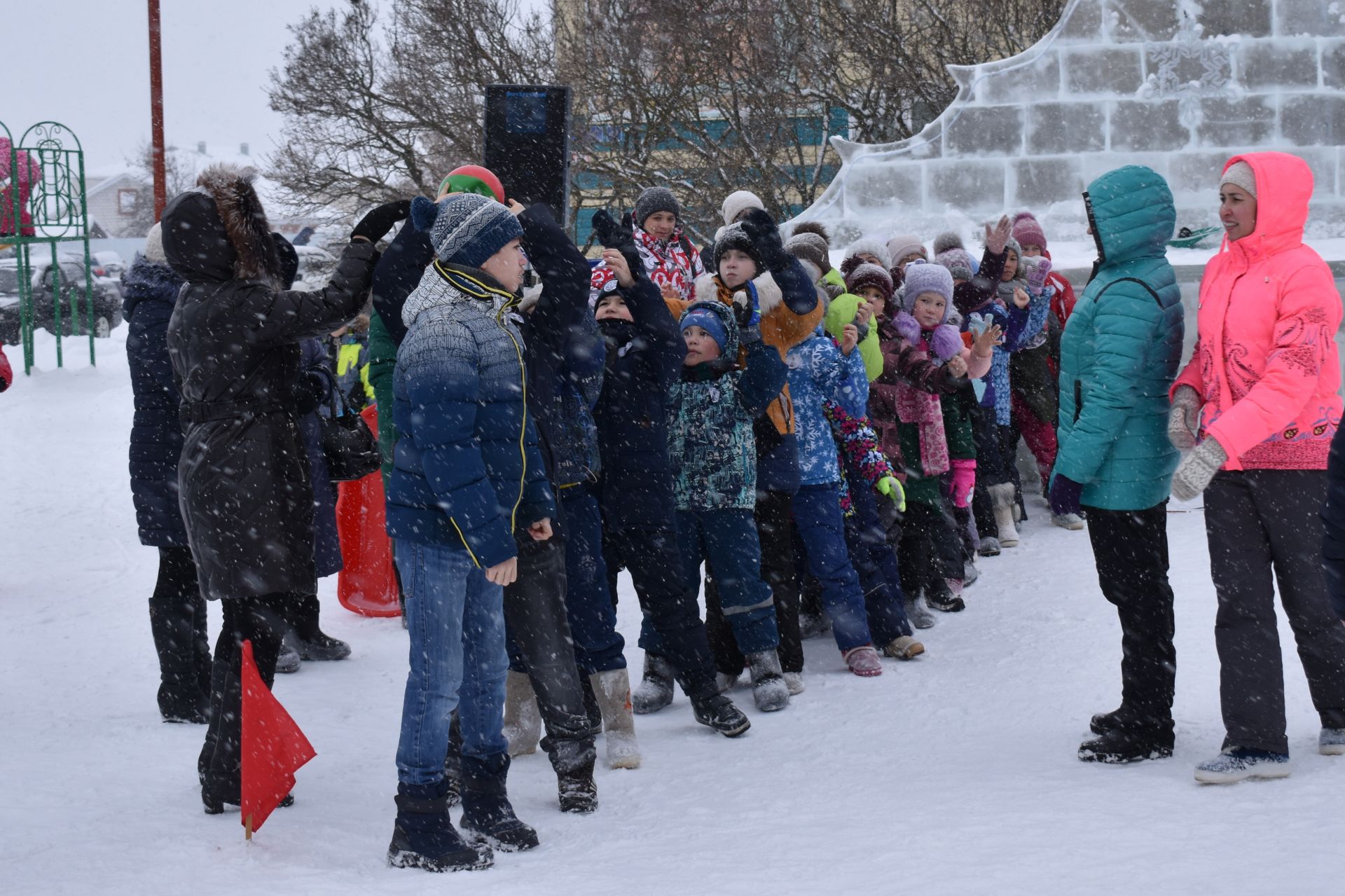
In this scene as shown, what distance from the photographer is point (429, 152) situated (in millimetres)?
20156

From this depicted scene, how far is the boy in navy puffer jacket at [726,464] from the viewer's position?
18.6ft

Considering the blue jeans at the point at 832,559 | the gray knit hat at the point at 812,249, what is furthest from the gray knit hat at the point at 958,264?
the blue jeans at the point at 832,559

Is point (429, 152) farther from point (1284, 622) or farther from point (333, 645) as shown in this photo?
point (1284, 622)

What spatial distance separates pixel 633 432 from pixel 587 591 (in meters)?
0.67

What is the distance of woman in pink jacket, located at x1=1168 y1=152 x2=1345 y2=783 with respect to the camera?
4348 millimetres

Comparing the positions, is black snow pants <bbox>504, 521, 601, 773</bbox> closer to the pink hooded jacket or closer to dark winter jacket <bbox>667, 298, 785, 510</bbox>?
dark winter jacket <bbox>667, 298, 785, 510</bbox>

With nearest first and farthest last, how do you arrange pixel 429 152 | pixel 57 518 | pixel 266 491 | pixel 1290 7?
pixel 266 491 < pixel 1290 7 < pixel 57 518 < pixel 429 152

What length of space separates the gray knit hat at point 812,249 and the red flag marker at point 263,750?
333 cm

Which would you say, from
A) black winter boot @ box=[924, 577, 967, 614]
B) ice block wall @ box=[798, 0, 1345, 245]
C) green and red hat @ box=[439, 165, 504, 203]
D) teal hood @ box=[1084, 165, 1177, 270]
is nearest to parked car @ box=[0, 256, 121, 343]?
ice block wall @ box=[798, 0, 1345, 245]

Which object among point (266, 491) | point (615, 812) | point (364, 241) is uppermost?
point (364, 241)

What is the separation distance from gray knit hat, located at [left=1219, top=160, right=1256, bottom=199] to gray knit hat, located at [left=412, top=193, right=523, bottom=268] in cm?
221

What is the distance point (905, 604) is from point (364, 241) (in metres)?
3.58

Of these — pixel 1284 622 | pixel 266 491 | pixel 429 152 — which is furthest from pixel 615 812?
pixel 429 152

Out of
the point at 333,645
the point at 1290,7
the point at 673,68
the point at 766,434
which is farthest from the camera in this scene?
the point at 673,68
